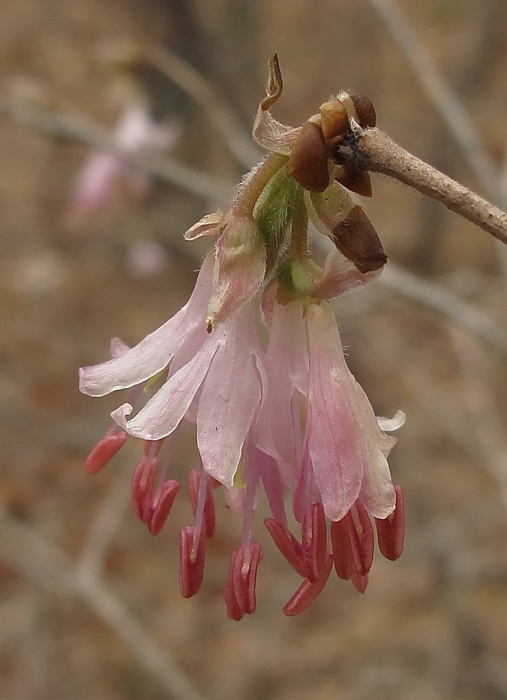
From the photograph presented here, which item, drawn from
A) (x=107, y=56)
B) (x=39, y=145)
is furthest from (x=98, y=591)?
(x=39, y=145)

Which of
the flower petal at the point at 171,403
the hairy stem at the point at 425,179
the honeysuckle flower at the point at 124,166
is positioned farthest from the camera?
the honeysuckle flower at the point at 124,166

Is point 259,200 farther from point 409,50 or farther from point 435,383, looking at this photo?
point 435,383

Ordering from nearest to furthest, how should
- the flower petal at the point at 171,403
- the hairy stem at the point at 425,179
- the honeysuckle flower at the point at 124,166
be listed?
the hairy stem at the point at 425,179
the flower petal at the point at 171,403
the honeysuckle flower at the point at 124,166

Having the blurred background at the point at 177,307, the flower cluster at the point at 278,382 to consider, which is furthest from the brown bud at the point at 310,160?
the blurred background at the point at 177,307

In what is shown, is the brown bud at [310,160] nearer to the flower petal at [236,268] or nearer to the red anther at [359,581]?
the flower petal at [236,268]

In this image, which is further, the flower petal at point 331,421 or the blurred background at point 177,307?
the blurred background at point 177,307

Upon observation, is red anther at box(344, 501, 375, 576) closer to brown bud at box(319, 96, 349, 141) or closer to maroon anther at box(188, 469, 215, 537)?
maroon anther at box(188, 469, 215, 537)

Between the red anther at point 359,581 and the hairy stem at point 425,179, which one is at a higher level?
the hairy stem at point 425,179
